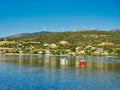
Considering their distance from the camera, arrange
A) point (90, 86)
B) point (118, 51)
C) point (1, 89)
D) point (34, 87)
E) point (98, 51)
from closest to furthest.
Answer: point (1, 89), point (34, 87), point (90, 86), point (118, 51), point (98, 51)

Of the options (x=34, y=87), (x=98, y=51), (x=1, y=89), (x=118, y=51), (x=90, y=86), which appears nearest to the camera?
(x=1, y=89)

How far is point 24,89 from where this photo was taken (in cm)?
3959

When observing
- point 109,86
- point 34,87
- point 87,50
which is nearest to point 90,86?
point 109,86

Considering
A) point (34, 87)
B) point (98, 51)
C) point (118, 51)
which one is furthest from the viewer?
point (98, 51)

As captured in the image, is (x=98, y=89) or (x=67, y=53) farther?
(x=67, y=53)

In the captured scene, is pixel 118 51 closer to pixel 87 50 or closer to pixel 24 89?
pixel 87 50

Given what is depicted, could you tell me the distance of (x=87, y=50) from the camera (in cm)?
19988

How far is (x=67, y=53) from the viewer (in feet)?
639

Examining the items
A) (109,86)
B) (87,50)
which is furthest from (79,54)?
(109,86)

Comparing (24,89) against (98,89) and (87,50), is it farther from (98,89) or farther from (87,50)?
(87,50)

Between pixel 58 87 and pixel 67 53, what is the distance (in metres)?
152

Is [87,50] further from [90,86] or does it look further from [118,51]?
[90,86]

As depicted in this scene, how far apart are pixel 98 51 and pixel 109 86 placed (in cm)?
15533

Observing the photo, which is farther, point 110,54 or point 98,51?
point 98,51
